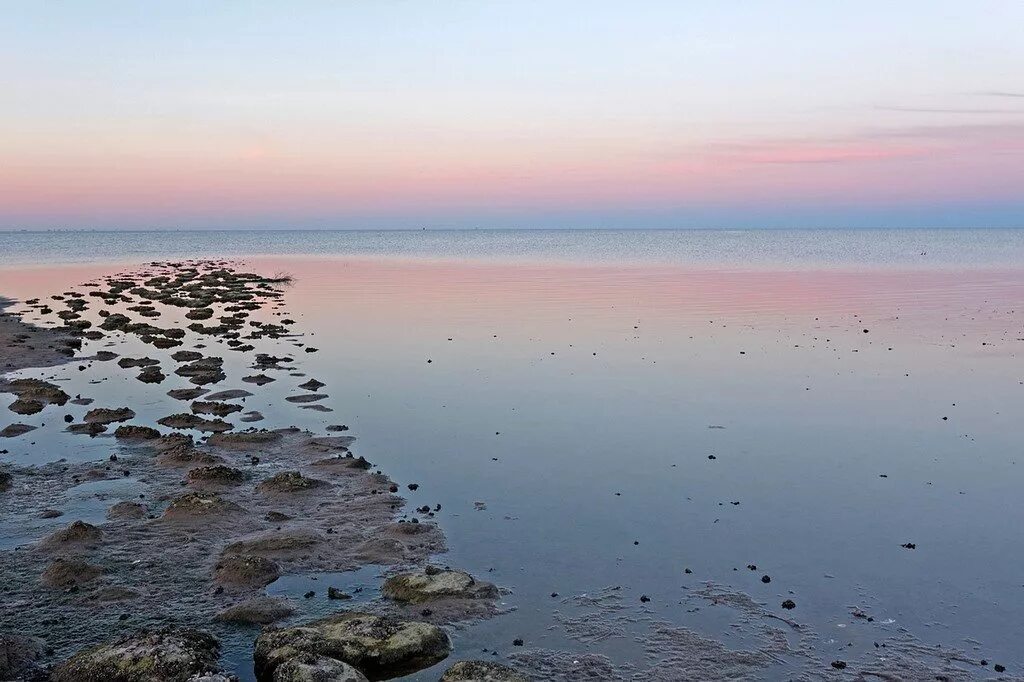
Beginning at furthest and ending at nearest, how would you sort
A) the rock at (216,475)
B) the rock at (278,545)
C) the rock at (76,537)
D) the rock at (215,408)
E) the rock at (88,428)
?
the rock at (215,408), the rock at (88,428), the rock at (216,475), the rock at (76,537), the rock at (278,545)

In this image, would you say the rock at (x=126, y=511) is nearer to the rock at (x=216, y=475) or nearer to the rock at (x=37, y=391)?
the rock at (x=216, y=475)

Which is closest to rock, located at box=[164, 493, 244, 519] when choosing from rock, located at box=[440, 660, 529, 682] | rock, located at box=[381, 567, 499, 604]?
rock, located at box=[381, 567, 499, 604]

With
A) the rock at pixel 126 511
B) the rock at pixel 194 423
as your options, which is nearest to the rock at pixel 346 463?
the rock at pixel 126 511

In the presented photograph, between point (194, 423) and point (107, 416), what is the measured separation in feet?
9.20

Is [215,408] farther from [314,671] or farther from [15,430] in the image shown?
[314,671]

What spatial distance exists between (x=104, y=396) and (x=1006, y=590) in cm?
2584

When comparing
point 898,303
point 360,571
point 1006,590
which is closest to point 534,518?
point 360,571

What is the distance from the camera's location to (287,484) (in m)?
18.3

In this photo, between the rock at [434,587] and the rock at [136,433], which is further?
the rock at [136,433]

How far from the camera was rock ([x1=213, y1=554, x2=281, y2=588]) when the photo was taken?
13602 mm

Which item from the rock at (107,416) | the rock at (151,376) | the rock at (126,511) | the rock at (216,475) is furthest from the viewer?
the rock at (151,376)

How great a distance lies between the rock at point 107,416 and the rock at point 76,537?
31.2ft

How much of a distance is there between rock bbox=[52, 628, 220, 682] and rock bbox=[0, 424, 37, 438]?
1432 centimetres

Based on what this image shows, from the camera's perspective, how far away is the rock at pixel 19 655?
1064 cm
